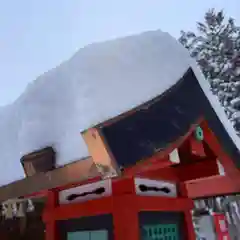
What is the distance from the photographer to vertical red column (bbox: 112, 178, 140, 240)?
2158mm

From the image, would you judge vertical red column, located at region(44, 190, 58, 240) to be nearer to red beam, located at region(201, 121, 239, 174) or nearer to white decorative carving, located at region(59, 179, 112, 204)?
white decorative carving, located at region(59, 179, 112, 204)

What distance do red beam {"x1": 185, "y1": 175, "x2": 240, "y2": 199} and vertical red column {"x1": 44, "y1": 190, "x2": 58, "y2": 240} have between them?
1040 millimetres

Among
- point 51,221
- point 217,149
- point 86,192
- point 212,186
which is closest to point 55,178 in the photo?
point 86,192

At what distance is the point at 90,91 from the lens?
2170mm

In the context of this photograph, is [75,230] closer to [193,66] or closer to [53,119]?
[53,119]

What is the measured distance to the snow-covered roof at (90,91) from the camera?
2033 millimetres

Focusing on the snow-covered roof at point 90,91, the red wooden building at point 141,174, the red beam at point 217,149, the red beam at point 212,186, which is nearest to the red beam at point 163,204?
the red wooden building at point 141,174

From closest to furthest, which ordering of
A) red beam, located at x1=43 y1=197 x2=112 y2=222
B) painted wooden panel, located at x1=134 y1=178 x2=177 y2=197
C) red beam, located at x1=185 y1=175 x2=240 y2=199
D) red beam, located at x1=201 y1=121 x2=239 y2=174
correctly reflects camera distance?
1. red beam, located at x1=43 y1=197 x2=112 y2=222
2. painted wooden panel, located at x1=134 y1=178 x2=177 y2=197
3. red beam, located at x1=201 y1=121 x2=239 y2=174
4. red beam, located at x1=185 y1=175 x2=240 y2=199

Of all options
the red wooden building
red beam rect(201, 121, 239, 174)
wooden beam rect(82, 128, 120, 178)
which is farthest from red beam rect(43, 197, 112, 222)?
red beam rect(201, 121, 239, 174)

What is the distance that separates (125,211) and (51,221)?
2.35 ft

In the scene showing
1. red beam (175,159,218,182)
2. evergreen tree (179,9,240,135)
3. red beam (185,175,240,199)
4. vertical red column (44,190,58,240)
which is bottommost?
vertical red column (44,190,58,240)

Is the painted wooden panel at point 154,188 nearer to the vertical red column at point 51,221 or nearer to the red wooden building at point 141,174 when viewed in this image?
the red wooden building at point 141,174

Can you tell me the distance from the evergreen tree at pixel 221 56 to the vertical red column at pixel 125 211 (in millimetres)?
7390

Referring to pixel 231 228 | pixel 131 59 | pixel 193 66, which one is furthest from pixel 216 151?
pixel 231 228
